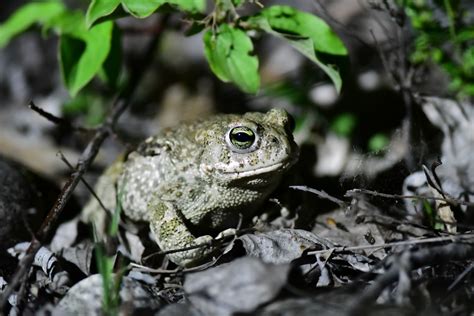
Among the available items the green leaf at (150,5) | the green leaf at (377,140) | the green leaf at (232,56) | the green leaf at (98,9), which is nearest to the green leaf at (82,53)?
the green leaf at (98,9)

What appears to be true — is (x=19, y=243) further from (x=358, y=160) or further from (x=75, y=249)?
(x=358, y=160)

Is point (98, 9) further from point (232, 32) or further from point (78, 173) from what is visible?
point (78, 173)

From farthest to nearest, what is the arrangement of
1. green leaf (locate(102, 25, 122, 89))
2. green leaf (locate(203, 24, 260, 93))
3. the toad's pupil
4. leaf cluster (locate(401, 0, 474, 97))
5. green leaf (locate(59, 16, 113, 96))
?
green leaf (locate(102, 25, 122, 89)) < leaf cluster (locate(401, 0, 474, 97)) < green leaf (locate(59, 16, 113, 96)) < green leaf (locate(203, 24, 260, 93)) < the toad's pupil

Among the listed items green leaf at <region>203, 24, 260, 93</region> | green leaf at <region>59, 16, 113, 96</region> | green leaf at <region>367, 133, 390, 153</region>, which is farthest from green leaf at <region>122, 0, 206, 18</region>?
green leaf at <region>367, 133, 390, 153</region>

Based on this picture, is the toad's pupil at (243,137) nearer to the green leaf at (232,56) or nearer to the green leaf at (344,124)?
the green leaf at (232,56)

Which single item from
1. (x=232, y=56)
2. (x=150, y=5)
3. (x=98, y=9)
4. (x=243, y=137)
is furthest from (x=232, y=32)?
(x=98, y=9)

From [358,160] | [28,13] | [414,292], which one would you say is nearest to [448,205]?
[358,160]

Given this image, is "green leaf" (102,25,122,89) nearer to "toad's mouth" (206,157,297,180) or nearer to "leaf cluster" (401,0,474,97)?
"toad's mouth" (206,157,297,180)
